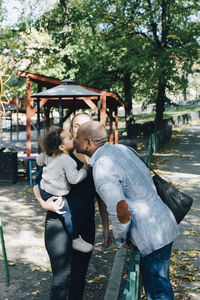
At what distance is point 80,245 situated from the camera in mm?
2861

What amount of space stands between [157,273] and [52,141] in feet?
4.08

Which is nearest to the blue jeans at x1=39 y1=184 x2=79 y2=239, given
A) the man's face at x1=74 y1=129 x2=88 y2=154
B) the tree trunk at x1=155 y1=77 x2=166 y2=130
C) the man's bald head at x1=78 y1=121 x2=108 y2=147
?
the man's face at x1=74 y1=129 x2=88 y2=154

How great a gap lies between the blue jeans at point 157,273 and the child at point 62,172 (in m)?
0.59

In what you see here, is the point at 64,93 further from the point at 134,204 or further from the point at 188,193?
the point at 134,204

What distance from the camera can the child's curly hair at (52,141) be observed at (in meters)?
2.84

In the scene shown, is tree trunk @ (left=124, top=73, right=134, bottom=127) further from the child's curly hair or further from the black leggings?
the black leggings

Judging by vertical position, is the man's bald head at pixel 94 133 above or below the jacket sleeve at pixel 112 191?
above

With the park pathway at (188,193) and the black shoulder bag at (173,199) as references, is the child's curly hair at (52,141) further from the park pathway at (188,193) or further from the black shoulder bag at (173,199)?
the park pathway at (188,193)

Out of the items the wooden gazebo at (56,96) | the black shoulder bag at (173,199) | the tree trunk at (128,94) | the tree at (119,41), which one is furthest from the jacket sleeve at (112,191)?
the tree trunk at (128,94)

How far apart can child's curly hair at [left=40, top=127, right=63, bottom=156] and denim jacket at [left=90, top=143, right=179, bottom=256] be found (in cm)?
51

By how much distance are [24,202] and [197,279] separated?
5178mm

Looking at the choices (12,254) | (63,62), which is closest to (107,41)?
(63,62)

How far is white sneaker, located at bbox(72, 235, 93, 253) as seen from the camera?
2.85 meters

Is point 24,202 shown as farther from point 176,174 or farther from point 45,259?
point 176,174
